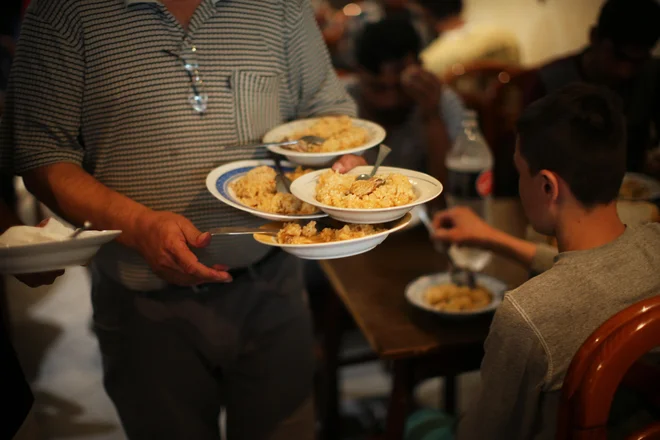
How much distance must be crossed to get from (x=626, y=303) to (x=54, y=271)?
3.07 feet

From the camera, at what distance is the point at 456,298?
1.36m

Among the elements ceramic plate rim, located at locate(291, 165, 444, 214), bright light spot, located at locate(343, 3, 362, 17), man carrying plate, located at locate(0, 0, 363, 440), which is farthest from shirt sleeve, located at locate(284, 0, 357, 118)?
bright light spot, located at locate(343, 3, 362, 17)

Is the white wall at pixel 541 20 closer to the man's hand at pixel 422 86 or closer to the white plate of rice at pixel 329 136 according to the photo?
the man's hand at pixel 422 86

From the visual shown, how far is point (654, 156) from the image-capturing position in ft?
6.07

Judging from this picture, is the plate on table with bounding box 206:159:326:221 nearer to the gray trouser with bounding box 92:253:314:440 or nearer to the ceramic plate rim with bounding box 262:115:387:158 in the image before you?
the ceramic plate rim with bounding box 262:115:387:158

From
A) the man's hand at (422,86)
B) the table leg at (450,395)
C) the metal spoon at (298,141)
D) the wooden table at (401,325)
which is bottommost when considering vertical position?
the table leg at (450,395)

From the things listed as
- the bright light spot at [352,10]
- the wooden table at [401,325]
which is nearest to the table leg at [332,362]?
the wooden table at [401,325]

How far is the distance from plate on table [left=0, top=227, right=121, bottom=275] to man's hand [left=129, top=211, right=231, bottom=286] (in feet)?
0.29

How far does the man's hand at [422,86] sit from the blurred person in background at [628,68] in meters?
0.38

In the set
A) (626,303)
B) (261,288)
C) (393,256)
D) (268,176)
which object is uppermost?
(268,176)

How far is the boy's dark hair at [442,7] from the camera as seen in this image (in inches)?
191

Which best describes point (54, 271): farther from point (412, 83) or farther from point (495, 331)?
point (412, 83)

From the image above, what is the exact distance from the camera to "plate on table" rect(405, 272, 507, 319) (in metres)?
1.29

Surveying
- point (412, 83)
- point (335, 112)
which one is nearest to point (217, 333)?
point (335, 112)
